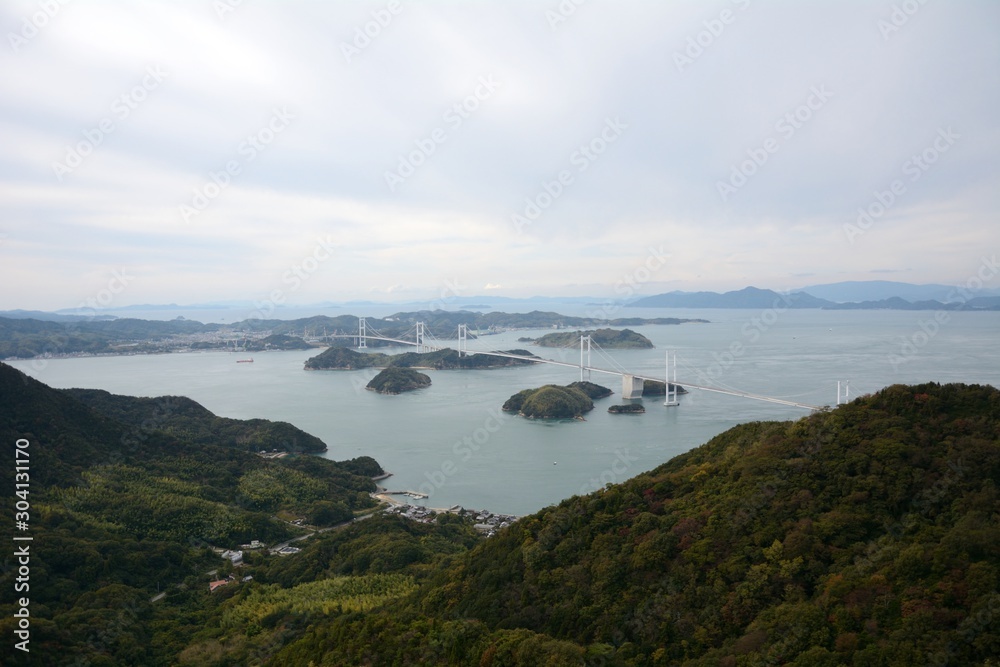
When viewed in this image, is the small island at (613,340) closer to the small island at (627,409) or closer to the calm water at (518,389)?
the calm water at (518,389)

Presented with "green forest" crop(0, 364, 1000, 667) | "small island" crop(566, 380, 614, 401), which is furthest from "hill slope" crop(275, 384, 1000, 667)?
"small island" crop(566, 380, 614, 401)

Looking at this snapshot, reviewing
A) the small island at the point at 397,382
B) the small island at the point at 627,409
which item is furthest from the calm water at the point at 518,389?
the small island at the point at 397,382

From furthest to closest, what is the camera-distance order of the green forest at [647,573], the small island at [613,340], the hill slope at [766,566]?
1. the small island at [613,340]
2. the green forest at [647,573]
3. the hill slope at [766,566]

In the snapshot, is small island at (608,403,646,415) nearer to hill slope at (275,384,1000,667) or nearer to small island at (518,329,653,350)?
hill slope at (275,384,1000,667)

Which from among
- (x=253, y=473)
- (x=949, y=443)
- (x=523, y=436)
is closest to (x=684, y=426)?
(x=523, y=436)

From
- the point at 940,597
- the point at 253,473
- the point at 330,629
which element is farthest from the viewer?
the point at 253,473

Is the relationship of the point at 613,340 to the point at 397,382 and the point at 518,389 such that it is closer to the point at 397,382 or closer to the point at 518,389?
the point at 518,389

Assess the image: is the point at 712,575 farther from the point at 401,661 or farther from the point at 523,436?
the point at 523,436
